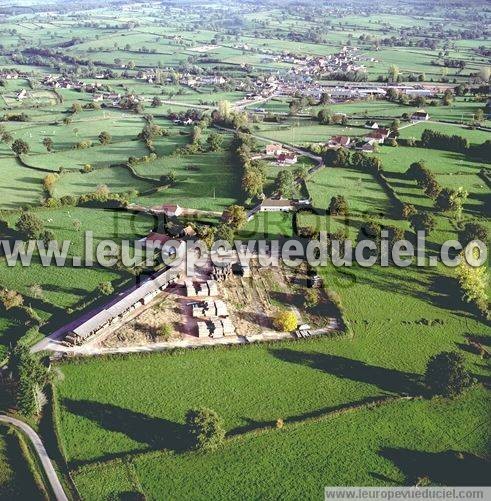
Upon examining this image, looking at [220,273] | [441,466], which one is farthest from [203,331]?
[441,466]

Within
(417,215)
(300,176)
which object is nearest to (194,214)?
(300,176)

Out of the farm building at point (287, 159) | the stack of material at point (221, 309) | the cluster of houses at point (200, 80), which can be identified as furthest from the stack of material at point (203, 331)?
the cluster of houses at point (200, 80)

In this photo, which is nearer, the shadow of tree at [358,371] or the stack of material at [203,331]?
the shadow of tree at [358,371]

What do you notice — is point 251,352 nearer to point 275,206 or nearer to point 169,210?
point 275,206

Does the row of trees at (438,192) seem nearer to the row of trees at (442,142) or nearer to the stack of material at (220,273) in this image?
the row of trees at (442,142)

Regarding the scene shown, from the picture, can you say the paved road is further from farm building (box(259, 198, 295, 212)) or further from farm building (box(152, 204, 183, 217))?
farm building (box(259, 198, 295, 212))

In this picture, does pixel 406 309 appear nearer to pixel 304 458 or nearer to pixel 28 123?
pixel 304 458
